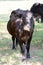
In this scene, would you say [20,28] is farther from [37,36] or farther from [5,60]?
[37,36]

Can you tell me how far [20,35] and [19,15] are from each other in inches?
24.9

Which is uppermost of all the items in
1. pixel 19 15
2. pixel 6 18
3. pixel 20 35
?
pixel 19 15

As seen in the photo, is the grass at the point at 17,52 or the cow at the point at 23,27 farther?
the grass at the point at 17,52

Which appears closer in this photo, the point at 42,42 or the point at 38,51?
the point at 38,51

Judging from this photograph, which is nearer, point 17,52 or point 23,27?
point 23,27

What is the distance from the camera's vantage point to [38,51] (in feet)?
26.8

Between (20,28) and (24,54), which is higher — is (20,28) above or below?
above

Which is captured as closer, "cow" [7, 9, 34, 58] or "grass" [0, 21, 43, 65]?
"cow" [7, 9, 34, 58]

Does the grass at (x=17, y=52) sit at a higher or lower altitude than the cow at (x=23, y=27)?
lower

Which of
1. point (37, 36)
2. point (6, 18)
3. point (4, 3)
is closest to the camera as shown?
point (37, 36)

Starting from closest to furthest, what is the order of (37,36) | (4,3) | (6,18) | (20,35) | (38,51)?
(20,35) → (38,51) → (37,36) → (6,18) → (4,3)

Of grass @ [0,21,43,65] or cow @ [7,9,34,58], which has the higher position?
cow @ [7,9,34,58]

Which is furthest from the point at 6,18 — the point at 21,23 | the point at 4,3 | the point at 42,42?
the point at 21,23

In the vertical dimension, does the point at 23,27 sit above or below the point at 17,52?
above
